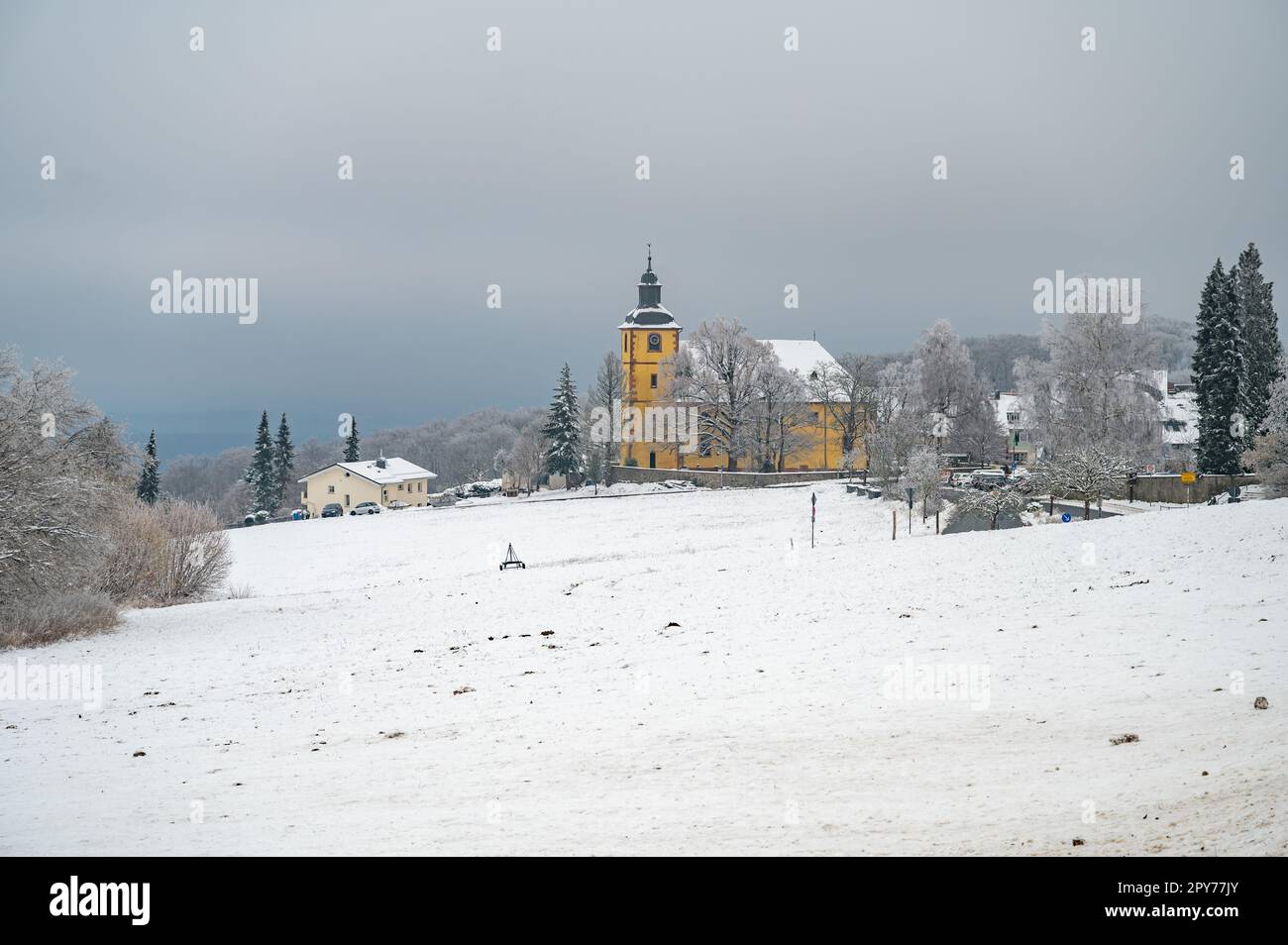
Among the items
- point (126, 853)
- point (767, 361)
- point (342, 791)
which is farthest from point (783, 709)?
point (767, 361)

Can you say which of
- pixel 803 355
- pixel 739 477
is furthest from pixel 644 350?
pixel 739 477

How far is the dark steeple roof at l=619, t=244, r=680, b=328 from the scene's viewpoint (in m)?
95.1

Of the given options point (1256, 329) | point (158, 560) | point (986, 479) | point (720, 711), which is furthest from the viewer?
point (1256, 329)

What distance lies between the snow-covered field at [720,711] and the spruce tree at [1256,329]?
34.0 metres

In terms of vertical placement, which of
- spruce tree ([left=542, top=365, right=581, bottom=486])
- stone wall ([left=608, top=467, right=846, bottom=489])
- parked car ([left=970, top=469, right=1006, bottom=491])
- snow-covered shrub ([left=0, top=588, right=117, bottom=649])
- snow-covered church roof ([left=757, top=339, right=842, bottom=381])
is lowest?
snow-covered shrub ([left=0, top=588, right=117, bottom=649])

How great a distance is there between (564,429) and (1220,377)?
55319 mm

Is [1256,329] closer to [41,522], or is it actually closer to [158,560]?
[158,560]

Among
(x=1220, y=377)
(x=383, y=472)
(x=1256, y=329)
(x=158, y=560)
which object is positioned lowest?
(x=158, y=560)

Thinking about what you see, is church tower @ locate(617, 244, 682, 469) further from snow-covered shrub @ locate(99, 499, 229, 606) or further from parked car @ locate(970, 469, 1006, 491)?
snow-covered shrub @ locate(99, 499, 229, 606)

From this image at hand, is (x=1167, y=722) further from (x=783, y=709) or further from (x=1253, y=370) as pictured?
(x=1253, y=370)

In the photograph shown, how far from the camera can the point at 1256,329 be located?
2320 inches

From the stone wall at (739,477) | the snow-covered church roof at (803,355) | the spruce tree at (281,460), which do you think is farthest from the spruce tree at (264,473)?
the snow-covered church roof at (803,355)

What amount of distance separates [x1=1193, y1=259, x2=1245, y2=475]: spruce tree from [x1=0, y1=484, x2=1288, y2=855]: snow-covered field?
1191 inches

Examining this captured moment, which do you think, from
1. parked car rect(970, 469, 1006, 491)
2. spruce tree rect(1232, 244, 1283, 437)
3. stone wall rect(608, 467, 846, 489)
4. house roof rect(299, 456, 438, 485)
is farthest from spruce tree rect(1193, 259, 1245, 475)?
house roof rect(299, 456, 438, 485)
